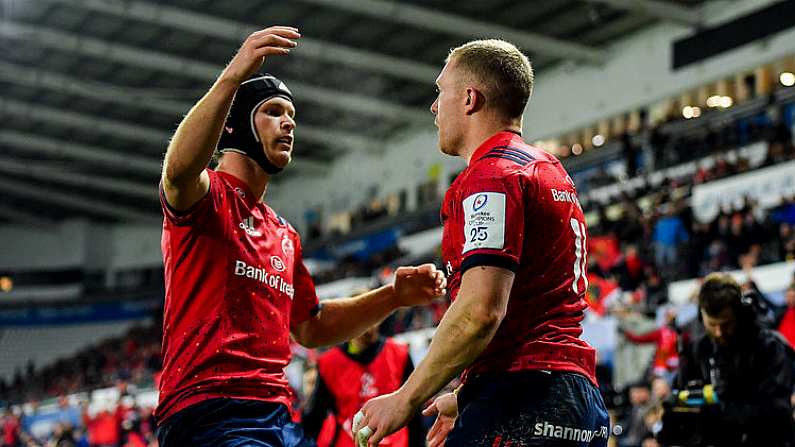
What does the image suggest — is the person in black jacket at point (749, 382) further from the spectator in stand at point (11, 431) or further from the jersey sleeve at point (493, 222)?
the spectator in stand at point (11, 431)

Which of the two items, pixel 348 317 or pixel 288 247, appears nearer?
pixel 288 247

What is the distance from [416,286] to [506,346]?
1.20 m

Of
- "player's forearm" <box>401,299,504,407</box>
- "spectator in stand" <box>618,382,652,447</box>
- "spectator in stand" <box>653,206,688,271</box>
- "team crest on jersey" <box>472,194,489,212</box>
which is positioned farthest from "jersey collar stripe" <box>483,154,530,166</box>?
"spectator in stand" <box>653,206,688,271</box>

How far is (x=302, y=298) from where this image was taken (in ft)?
13.9

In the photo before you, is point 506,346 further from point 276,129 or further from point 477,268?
point 276,129

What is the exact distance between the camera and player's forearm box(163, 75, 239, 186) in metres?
3.23

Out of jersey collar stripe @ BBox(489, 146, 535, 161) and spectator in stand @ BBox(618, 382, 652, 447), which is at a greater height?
jersey collar stripe @ BBox(489, 146, 535, 161)

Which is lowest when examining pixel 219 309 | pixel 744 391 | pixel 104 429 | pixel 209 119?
pixel 104 429

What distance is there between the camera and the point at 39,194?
4084 cm

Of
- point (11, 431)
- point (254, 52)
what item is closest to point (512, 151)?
point (254, 52)

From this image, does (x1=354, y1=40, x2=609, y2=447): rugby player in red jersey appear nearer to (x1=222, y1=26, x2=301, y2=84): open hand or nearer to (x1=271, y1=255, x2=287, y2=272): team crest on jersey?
(x1=222, y1=26, x2=301, y2=84): open hand

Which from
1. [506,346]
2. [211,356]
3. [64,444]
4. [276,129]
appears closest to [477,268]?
[506,346]

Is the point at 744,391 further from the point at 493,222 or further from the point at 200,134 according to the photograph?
the point at 200,134

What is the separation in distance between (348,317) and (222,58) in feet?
84.3
